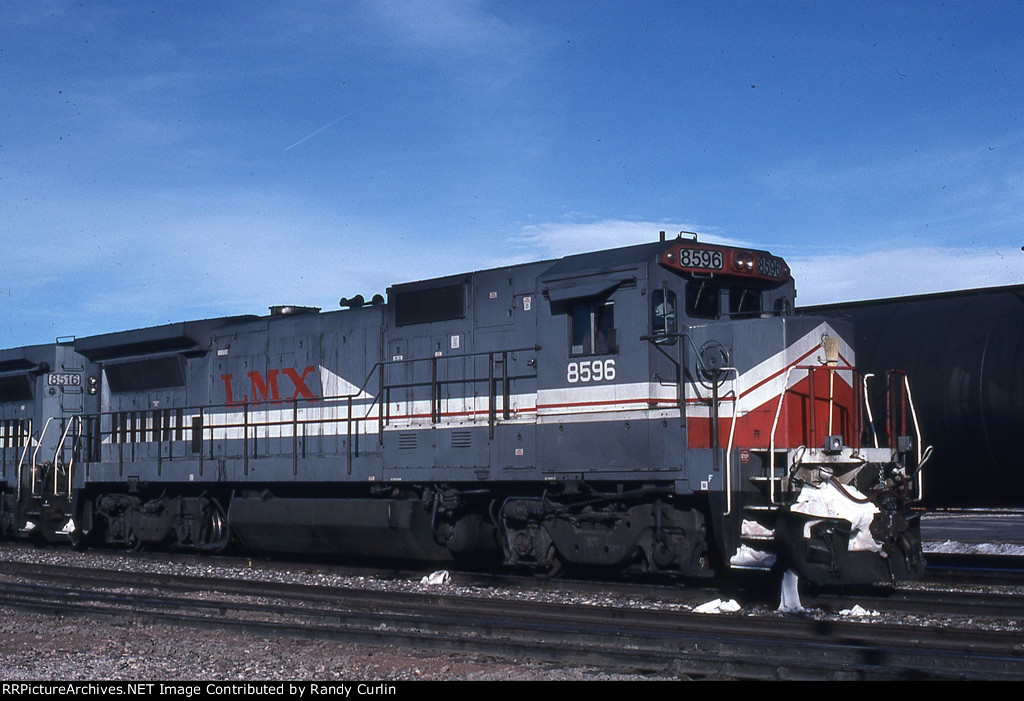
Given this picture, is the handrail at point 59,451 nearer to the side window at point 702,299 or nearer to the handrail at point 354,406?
the handrail at point 354,406

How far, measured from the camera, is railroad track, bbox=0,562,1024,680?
23.1ft

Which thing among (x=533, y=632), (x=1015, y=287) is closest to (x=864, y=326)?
(x=1015, y=287)

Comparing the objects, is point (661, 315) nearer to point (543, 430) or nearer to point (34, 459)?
point (543, 430)

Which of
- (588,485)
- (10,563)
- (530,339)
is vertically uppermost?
(530,339)

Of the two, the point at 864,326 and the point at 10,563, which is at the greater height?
the point at 864,326

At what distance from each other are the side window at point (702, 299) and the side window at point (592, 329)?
79 cm

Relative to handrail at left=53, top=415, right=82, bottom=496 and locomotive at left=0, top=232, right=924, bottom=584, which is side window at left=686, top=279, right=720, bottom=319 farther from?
handrail at left=53, top=415, right=82, bottom=496

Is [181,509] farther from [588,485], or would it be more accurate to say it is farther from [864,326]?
[864,326]

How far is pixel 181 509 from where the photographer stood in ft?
54.2

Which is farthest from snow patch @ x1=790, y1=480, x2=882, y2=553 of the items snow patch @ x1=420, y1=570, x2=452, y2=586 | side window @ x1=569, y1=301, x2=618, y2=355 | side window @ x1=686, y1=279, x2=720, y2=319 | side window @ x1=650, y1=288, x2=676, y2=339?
snow patch @ x1=420, y1=570, x2=452, y2=586

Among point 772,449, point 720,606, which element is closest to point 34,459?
point 720,606

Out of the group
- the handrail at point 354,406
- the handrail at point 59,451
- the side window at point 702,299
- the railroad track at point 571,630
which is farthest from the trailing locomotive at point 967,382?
the handrail at point 59,451

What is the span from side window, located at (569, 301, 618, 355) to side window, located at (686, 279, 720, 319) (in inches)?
31.1
